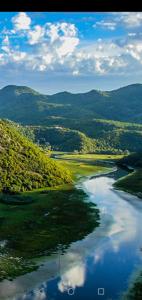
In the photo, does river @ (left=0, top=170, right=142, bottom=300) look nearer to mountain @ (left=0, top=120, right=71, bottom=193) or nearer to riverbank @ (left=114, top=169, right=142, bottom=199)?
riverbank @ (left=114, top=169, right=142, bottom=199)

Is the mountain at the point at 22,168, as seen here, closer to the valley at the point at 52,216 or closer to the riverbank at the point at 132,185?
the valley at the point at 52,216

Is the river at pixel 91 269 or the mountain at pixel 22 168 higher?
the mountain at pixel 22 168

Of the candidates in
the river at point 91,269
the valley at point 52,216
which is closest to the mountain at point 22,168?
the valley at point 52,216

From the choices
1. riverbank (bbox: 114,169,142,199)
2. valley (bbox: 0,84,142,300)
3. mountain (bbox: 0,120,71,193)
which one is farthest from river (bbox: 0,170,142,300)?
mountain (bbox: 0,120,71,193)

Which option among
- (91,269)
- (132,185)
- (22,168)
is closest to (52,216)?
(91,269)

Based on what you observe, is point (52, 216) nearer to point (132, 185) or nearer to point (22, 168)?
point (22, 168)

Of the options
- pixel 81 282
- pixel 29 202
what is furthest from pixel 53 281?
pixel 29 202
